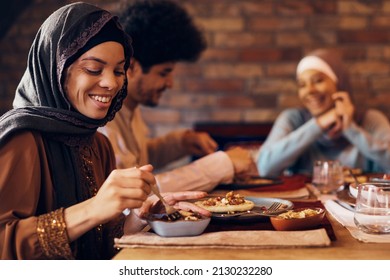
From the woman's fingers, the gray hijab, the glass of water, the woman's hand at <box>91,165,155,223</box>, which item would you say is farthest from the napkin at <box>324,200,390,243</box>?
the gray hijab

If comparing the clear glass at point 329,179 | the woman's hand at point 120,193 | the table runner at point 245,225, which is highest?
the woman's hand at point 120,193

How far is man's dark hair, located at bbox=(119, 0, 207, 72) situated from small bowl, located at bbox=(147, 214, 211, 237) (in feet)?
3.63

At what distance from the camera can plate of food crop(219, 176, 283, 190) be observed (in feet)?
5.98

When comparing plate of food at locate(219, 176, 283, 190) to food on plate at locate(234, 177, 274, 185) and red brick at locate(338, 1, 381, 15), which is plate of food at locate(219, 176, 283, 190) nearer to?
food on plate at locate(234, 177, 274, 185)

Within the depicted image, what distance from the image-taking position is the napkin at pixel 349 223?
112 cm

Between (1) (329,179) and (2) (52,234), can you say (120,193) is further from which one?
(1) (329,179)

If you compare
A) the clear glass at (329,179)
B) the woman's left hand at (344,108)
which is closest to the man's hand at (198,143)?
the woman's left hand at (344,108)

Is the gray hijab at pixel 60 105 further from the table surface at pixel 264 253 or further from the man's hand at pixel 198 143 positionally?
the man's hand at pixel 198 143

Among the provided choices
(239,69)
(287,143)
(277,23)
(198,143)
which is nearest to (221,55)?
(239,69)

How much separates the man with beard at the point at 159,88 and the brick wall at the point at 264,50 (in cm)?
93

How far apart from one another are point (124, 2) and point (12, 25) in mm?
1255

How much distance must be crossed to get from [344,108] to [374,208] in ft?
4.84

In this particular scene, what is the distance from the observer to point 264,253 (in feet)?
3.39

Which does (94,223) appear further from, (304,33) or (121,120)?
(304,33)
